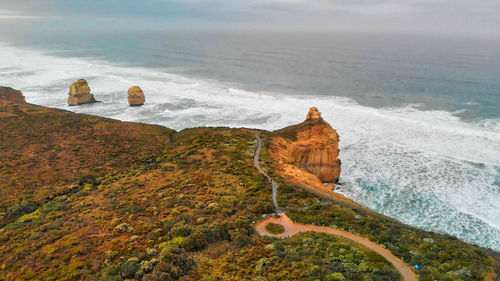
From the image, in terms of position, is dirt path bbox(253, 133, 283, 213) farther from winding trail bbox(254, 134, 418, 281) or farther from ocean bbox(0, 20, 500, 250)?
ocean bbox(0, 20, 500, 250)

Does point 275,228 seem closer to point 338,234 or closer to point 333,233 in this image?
point 333,233

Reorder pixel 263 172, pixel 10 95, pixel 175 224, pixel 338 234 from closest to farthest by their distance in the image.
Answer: pixel 338 234
pixel 175 224
pixel 263 172
pixel 10 95

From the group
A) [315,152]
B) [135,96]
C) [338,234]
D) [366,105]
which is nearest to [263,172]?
[315,152]

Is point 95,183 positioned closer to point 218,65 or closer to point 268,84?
point 268,84

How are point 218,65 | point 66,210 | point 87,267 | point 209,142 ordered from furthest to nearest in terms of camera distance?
point 218,65, point 209,142, point 66,210, point 87,267

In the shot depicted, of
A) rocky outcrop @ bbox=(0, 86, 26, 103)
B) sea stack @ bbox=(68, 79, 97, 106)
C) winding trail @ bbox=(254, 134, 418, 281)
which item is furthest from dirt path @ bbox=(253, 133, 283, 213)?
rocky outcrop @ bbox=(0, 86, 26, 103)

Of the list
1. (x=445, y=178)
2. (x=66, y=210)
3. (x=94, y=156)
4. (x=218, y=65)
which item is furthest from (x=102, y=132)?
(x=218, y=65)
